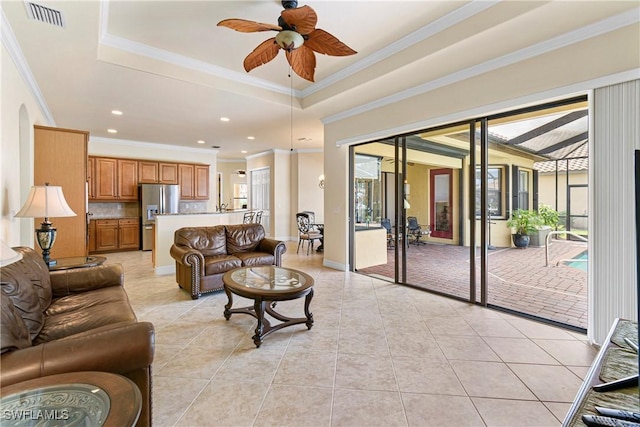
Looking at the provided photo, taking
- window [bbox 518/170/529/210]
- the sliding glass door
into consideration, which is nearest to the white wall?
the sliding glass door

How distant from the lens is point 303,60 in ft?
9.29

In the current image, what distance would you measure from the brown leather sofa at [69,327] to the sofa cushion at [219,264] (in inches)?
45.8

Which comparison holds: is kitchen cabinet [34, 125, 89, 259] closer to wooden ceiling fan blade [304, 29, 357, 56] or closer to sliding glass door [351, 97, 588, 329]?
wooden ceiling fan blade [304, 29, 357, 56]

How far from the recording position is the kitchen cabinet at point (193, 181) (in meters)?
8.11

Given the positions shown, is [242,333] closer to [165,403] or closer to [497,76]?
[165,403]

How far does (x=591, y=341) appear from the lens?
2631mm

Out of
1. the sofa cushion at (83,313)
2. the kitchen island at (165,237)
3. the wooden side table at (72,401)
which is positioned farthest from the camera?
the kitchen island at (165,237)

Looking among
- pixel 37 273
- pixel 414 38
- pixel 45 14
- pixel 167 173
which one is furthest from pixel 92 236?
pixel 414 38

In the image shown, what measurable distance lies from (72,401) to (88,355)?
35cm

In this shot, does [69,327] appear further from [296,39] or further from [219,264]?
[296,39]

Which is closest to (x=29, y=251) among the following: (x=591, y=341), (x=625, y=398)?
(x=625, y=398)

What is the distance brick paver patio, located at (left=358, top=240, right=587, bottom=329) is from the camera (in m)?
3.23

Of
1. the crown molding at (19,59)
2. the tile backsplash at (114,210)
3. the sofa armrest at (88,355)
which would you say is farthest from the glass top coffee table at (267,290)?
the tile backsplash at (114,210)

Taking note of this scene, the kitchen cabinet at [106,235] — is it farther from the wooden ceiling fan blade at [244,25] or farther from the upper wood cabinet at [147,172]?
the wooden ceiling fan blade at [244,25]
